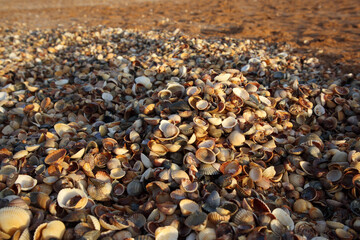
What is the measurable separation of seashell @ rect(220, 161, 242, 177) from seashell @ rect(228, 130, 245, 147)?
293 mm

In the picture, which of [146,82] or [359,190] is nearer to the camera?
[359,190]

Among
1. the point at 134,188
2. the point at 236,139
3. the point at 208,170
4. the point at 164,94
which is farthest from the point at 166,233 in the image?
the point at 164,94

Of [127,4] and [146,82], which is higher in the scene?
[127,4]

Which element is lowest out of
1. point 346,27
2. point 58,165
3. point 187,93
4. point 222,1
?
point 58,165

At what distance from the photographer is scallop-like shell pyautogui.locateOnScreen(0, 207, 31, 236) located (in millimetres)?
1879

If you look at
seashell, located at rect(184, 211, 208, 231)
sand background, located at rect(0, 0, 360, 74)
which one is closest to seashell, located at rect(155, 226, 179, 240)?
seashell, located at rect(184, 211, 208, 231)

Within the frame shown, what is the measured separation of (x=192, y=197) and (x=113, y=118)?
192cm

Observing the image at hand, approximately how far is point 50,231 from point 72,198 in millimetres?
384

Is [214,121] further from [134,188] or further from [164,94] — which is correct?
[134,188]

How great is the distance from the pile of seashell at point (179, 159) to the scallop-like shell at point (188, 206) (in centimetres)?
2

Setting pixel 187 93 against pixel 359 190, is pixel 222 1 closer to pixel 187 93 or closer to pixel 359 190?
pixel 187 93

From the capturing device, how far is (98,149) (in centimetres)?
279

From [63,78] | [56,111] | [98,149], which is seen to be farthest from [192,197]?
[63,78]

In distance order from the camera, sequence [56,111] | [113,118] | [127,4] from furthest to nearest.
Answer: [127,4]
[56,111]
[113,118]
